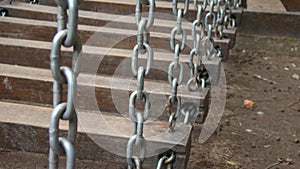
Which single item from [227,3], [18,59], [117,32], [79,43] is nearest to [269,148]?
[227,3]

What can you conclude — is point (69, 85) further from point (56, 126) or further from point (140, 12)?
point (140, 12)

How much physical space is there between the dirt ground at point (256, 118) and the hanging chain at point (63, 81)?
1.09 m

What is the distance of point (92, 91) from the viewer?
1975 mm

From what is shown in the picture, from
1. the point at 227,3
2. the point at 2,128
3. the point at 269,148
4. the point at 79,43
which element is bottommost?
the point at 269,148

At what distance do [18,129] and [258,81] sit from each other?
2267mm

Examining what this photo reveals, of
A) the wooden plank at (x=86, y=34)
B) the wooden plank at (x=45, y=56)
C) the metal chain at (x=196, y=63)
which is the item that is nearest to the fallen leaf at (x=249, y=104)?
the wooden plank at (x=86, y=34)

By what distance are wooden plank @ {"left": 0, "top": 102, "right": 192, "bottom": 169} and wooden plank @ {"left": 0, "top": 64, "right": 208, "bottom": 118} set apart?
0.53ft

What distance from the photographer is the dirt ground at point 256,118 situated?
238cm

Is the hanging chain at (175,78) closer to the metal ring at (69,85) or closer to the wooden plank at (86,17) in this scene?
the metal ring at (69,85)

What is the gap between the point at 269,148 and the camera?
8.48 feet

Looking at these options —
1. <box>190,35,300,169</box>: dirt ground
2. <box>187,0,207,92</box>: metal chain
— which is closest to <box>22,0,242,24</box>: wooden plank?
<box>190,35,300,169</box>: dirt ground

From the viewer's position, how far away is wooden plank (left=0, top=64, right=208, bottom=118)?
76.5 inches

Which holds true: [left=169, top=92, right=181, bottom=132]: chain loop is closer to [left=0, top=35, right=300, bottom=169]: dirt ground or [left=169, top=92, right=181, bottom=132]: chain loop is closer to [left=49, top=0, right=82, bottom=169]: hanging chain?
[left=0, top=35, right=300, bottom=169]: dirt ground

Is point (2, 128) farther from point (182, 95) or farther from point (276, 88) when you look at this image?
point (276, 88)
